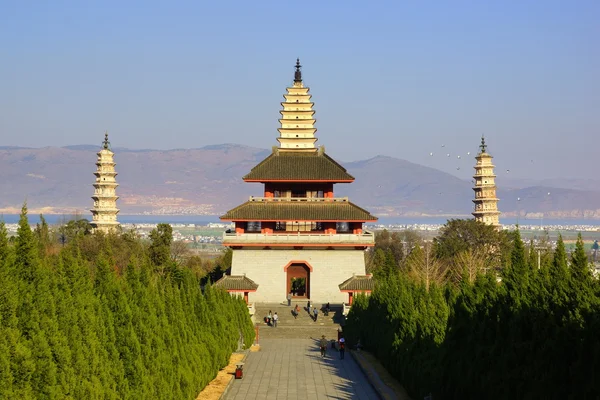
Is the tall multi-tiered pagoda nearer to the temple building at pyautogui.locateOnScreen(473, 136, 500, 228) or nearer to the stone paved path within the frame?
the stone paved path

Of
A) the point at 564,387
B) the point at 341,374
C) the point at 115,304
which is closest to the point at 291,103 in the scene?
the point at 341,374

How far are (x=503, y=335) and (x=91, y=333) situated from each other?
9.13 m

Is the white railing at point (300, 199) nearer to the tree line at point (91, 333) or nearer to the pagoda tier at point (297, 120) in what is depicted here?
the pagoda tier at point (297, 120)

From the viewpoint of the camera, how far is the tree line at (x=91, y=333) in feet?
56.5

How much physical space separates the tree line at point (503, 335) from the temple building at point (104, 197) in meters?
58.3

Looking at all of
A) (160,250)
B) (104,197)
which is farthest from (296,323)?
(104,197)

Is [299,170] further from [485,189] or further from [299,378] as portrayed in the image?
[485,189]

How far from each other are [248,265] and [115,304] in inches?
1397

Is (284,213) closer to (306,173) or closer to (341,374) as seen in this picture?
(306,173)

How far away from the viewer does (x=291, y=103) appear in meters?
67.1

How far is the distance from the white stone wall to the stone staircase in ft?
4.82

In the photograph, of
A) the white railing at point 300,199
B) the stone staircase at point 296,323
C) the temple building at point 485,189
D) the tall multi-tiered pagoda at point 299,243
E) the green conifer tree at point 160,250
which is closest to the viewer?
the stone staircase at point 296,323

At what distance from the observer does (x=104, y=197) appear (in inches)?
3649

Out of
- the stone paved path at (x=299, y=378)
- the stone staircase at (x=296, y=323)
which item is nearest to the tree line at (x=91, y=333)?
the stone paved path at (x=299, y=378)
